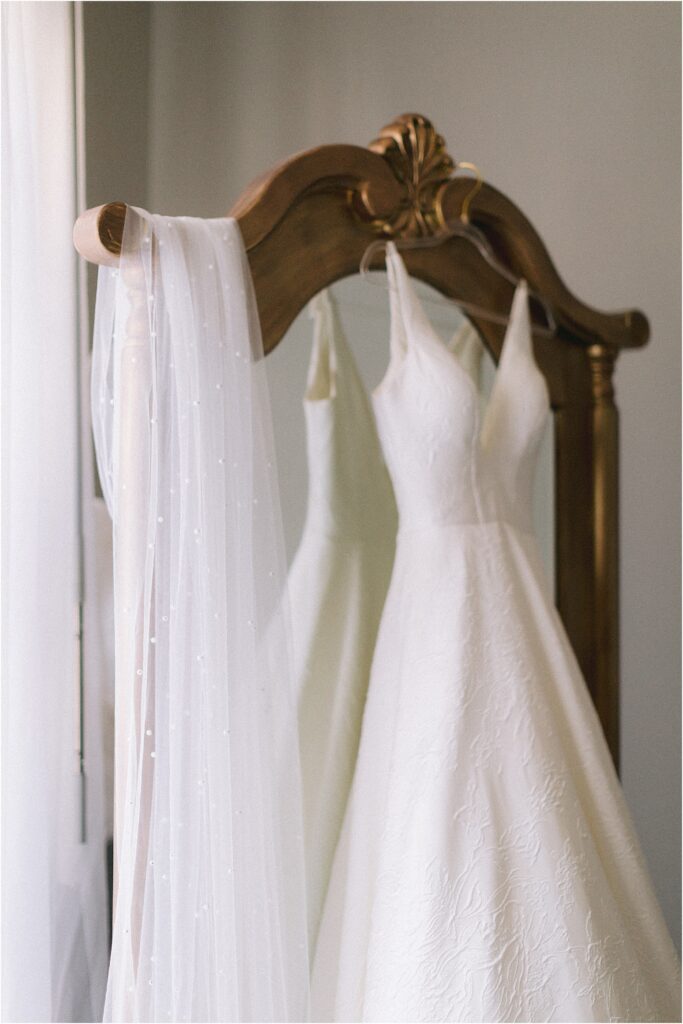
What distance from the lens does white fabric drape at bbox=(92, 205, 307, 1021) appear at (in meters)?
0.87

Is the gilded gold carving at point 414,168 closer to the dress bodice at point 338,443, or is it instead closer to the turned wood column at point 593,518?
A: the dress bodice at point 338,443

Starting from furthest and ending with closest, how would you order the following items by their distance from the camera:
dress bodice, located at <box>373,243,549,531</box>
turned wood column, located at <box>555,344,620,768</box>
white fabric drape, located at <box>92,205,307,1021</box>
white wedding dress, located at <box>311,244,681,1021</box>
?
turned wood column, located at <box>555,344,620,768</box> → dress bodice, located at <box>373,243,549,531</box> → white wedding dress, located at <box>311,244,681,1021</box> → white fabric drape, located at <box>92,205,307,1021</box>

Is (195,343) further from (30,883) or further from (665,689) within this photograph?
(665,689)

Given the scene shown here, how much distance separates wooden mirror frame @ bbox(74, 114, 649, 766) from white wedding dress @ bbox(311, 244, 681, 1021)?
3.0 inches

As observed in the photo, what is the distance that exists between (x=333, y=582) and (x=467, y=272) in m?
0.44

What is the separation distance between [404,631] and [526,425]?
1.01ft

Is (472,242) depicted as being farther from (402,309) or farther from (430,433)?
(430,433)

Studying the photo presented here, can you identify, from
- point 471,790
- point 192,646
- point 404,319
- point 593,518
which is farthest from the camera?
point 593,518

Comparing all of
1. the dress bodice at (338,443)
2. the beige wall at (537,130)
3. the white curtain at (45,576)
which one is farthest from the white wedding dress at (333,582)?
the beige wall at (537,130)

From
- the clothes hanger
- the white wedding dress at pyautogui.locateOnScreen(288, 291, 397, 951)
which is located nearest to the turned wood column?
the clothes hanger

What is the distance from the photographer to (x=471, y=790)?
1.02 meters

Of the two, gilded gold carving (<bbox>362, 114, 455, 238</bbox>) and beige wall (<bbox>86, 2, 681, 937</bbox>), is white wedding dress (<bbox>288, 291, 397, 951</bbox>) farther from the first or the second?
beige wall (<bbox>86, 2, 681, 937</bbox>)

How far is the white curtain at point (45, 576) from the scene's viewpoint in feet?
3.11

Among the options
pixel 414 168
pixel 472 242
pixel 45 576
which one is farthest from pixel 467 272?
pixel 45 576
